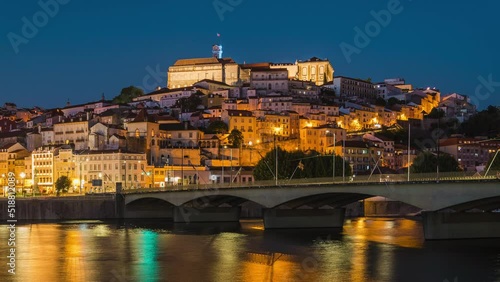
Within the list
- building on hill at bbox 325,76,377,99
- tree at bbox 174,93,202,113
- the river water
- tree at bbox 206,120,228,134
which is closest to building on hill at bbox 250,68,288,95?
building on hill at bbox 325,76,377,99

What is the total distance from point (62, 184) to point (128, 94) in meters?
71.8

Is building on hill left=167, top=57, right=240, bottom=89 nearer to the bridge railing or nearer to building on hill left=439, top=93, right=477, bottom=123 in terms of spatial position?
building on hill left=439, top=93, right=477, bottom=123

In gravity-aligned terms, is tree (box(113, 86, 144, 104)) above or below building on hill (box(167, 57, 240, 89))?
below

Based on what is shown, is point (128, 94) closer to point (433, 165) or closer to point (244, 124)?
point (244, 124)

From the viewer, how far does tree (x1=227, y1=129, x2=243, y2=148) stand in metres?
110

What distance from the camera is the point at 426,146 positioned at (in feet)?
408

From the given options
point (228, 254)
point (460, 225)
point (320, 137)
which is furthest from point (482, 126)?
point (228, 254)

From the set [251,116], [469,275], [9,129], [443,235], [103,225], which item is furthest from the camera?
[9,129]

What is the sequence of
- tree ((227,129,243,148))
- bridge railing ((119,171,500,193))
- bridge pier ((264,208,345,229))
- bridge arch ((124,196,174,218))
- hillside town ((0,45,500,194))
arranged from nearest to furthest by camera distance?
bridge railing ((119,171,500,193))
bridge pier ((264,208,345,229))
bridge arch ((124,196,174,218))
hillside town ((0,45,500,194))
tree ((227,129,243,148))

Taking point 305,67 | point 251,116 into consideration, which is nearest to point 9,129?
point 251,116

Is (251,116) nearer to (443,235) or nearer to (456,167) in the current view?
(456,167)

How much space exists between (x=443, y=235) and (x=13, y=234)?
2787 centimetres

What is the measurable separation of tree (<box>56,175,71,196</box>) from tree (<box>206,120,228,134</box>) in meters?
27.2

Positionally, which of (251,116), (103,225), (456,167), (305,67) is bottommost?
(103,225)
